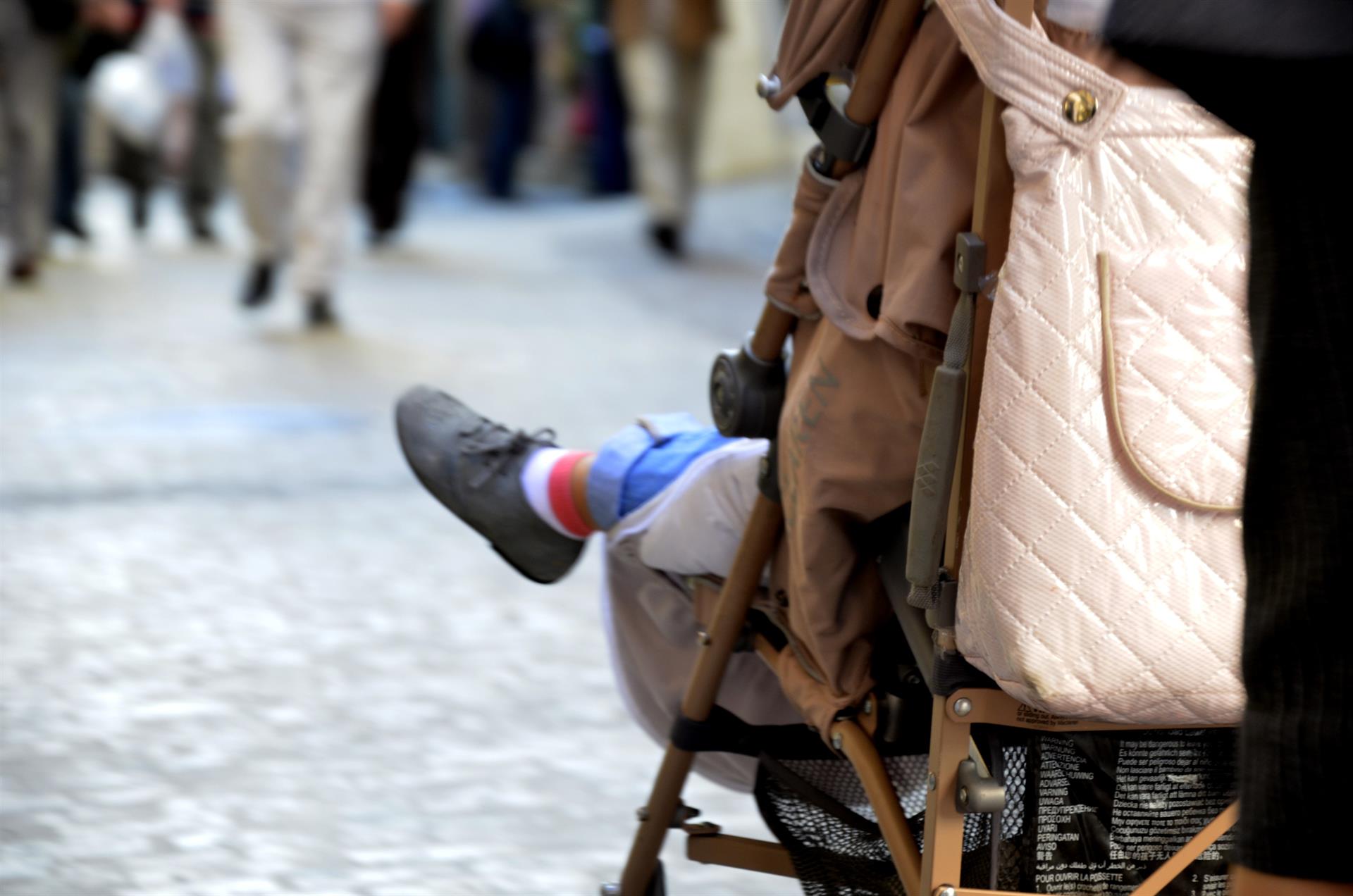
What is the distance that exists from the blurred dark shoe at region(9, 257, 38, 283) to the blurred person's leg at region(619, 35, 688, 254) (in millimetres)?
3096

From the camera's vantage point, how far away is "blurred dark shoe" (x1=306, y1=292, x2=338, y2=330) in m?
7.51

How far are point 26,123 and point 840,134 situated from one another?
7.51 meters

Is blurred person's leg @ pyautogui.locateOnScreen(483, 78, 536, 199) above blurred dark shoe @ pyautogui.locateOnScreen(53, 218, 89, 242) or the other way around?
above

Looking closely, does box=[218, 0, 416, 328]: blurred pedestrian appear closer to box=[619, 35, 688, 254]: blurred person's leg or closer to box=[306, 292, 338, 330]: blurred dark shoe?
box=[306, 292, 338, 330]: blurred dark shoe

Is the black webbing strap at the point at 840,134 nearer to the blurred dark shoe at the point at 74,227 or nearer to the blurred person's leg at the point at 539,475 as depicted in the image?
the blurred person's leg at the point at 539,475

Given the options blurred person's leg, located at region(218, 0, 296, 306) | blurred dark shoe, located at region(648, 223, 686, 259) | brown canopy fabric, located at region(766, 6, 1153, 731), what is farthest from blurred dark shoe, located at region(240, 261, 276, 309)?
brown canopy fabric, located at region(766, 6, 1153, 731)

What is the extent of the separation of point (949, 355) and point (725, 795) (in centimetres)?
144

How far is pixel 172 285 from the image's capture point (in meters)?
8.78

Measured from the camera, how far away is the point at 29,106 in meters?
8.58

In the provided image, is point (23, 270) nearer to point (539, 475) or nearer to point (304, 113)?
point (304, 113)

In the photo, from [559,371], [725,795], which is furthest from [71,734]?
[559,371]

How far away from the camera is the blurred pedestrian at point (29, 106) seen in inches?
332

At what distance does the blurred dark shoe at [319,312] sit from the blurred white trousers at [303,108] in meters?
0.04

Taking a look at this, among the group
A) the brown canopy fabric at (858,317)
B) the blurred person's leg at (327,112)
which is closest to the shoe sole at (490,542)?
the brown canopy fabric at (858,317)
